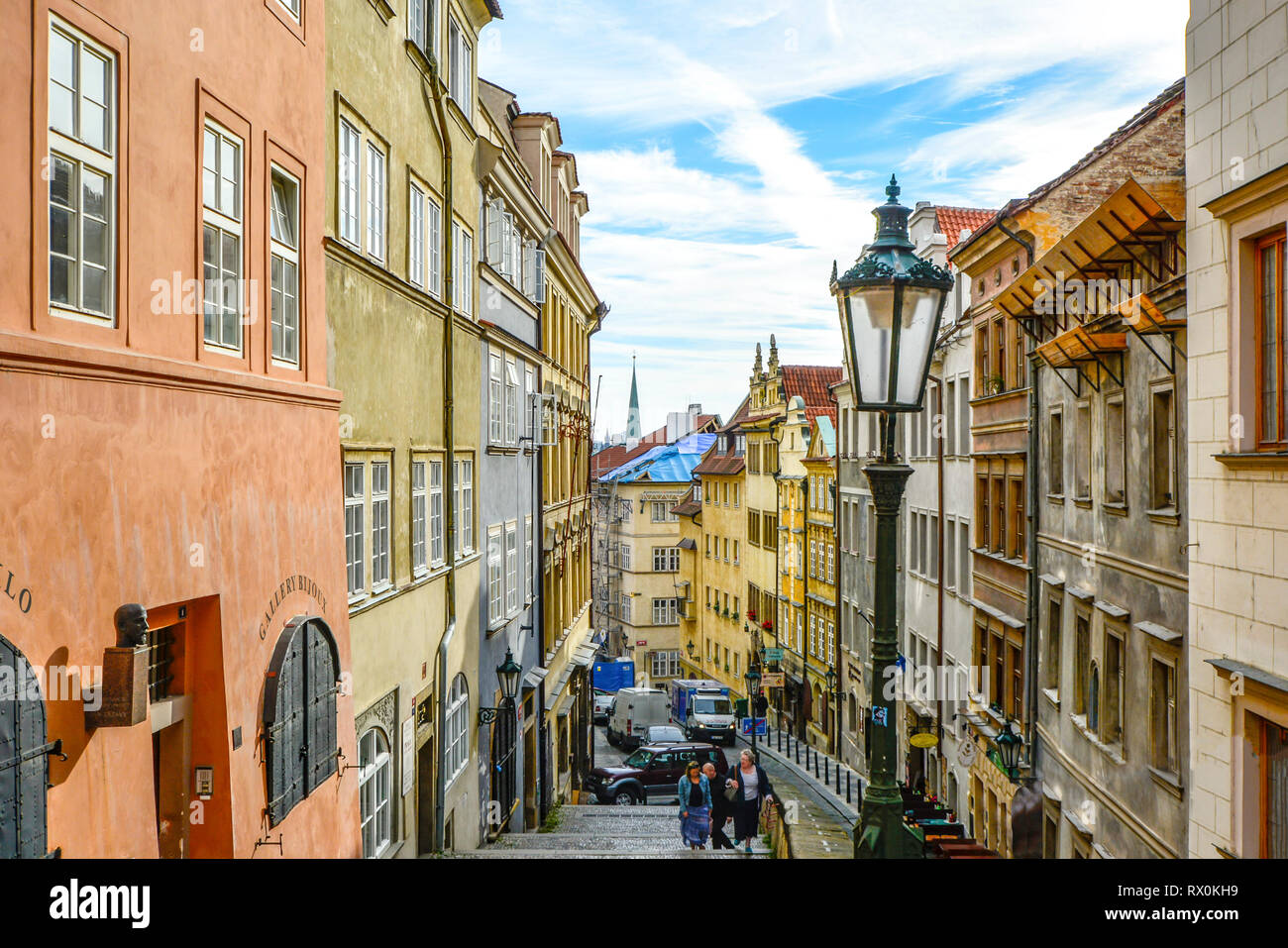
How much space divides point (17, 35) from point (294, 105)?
296cm

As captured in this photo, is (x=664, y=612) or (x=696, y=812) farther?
(x=664, y=612)

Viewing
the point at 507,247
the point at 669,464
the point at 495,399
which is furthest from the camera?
the point at 669,464

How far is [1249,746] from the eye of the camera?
7.33 meters

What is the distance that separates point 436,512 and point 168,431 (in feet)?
21.2

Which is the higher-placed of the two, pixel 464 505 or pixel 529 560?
pixel 464 505

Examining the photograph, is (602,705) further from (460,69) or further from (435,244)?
(435,244)

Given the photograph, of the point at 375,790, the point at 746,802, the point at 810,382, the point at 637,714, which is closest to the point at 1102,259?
the point at 746,802

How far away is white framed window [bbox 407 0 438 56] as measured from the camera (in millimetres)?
10195

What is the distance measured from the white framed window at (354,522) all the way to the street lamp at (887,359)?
15.1 ft

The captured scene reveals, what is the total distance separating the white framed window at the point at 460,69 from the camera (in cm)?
1210

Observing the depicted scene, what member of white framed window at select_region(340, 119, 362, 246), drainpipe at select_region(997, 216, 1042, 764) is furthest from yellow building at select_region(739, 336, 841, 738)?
white framed window at select_region(340, 119, 362, 246)

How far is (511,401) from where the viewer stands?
16.8 m

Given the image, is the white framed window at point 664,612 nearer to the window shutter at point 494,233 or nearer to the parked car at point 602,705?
the parked car at point 602,705
